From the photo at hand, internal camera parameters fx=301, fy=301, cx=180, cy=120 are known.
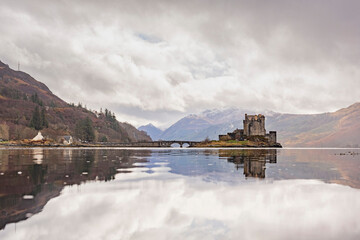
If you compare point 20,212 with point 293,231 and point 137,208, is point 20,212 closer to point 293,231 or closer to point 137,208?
point 137,208

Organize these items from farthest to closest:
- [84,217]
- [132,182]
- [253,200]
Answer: [132,182], [253,200], [84,217]

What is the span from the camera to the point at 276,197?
14273 mm

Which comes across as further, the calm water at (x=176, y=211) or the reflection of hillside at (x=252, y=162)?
the reflection of hillside at (x=252, y=162)

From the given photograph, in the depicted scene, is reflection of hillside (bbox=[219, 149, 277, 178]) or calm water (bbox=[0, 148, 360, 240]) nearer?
calm water (bbox=[0, 148, 360, 240])

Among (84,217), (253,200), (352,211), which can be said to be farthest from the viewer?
(253,200)

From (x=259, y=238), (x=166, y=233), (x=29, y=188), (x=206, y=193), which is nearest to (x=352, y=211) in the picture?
(x=259, y=238)

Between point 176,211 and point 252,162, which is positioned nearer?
point 176,211

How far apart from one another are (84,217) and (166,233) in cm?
328

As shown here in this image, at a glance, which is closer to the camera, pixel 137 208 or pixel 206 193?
pixel 137 208

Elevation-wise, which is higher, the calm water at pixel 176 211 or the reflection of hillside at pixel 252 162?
the calm water at pixel 176 211

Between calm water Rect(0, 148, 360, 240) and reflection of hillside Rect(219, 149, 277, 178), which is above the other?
calm water Rect(0, 148, 360, 240)

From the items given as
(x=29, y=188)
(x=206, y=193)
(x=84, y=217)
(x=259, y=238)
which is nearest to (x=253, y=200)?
(x=206, y=193)

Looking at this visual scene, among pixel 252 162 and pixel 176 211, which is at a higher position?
pixel 176 211

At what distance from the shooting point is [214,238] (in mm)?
8562
